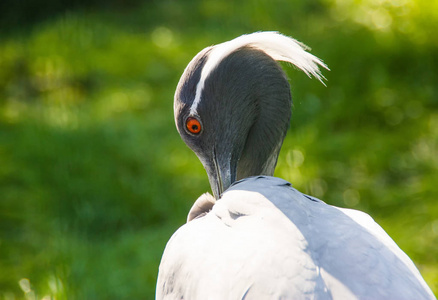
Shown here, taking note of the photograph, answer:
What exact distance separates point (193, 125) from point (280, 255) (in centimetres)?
97

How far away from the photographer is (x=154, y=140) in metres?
5.71

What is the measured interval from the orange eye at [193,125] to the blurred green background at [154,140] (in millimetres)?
1374

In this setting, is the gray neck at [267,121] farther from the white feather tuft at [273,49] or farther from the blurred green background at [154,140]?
the blurred green background at [154,140]

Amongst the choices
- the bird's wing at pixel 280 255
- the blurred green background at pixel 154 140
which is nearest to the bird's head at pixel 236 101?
the bird's wing at pixel 280 255

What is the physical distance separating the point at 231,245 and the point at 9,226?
10.6ft

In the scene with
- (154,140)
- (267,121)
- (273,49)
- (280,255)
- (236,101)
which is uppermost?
(273,49)

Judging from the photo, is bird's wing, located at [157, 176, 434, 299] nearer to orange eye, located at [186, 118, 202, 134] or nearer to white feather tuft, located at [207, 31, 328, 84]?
orange eye, located at [186, 118, 202, 134]

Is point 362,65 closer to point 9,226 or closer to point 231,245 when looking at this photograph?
point 9,226

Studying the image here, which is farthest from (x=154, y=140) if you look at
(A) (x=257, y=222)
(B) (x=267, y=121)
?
(A) (x=257, y=222)

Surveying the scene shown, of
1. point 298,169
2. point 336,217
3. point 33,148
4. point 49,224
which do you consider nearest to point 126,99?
point 33,148

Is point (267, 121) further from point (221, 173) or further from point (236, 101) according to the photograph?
point (221, 173)

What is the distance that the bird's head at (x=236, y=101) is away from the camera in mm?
2771

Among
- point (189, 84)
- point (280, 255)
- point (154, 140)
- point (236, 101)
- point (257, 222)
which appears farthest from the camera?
point (154, 140)

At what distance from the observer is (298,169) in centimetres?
466
